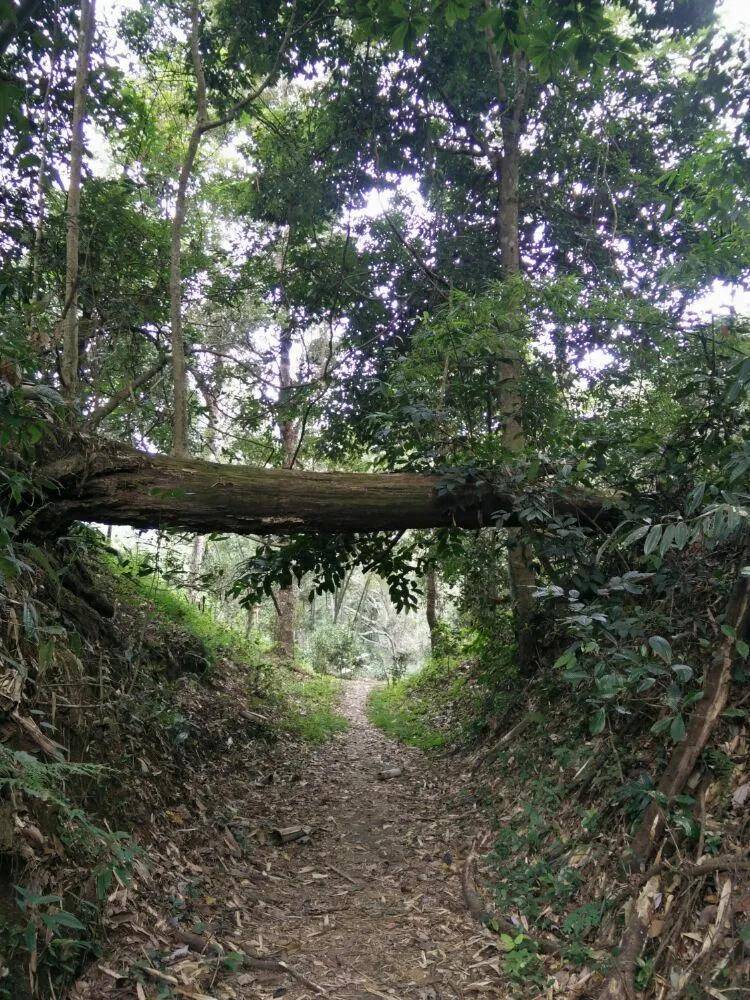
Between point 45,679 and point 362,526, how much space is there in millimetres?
2596

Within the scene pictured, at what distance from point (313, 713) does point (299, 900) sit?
6.08 m

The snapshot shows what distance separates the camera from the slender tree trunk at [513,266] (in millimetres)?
6663

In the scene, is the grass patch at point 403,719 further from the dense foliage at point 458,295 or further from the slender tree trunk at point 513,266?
the slender tree trunk at point 513,266

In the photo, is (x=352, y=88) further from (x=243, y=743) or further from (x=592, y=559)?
(x=243, y=743)

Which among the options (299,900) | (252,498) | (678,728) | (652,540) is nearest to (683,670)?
(678,728)

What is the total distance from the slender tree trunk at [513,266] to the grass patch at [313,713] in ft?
11.1

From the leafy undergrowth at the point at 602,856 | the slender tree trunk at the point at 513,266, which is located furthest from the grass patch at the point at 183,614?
the leafy undergrowth at the point at 602,856

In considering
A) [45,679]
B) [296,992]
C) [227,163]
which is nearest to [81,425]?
[45,679]

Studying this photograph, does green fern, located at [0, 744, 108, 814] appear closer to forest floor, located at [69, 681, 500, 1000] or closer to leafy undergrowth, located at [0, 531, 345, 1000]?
leafy undergrowth, located at [0, 531, 345, 1000]

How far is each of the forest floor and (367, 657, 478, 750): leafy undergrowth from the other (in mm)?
2019

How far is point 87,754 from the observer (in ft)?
11.6

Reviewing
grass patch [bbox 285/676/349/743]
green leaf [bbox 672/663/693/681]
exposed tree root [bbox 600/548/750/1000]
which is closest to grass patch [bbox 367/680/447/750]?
grass patch [bbox 285/676/349/743]

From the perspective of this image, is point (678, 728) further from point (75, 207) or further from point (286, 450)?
point (286, 450)

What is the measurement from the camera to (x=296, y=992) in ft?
10.00
